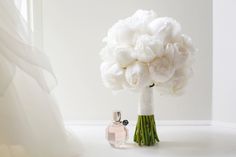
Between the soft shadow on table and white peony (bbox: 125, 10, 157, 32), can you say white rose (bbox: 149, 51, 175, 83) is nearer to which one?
white peony (bbox: 125, 10, 157, 32)

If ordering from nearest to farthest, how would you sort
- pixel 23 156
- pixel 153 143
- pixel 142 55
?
1. pixel 23 156
2. pixel 142 55
3. pixel 153 143

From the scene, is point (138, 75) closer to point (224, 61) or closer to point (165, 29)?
point (165, 29)

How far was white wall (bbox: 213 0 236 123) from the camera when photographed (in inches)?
41.2

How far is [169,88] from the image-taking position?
831 mm

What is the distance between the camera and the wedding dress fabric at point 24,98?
615mm

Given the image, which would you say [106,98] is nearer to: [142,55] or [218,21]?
[142,55]

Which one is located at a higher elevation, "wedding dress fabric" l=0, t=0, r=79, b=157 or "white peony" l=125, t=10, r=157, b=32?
"white peony" l=125, t=10, r=157, b=32

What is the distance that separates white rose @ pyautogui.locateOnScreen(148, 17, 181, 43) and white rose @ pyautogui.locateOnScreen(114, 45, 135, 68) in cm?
8

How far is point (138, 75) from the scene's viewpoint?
0.78 metres

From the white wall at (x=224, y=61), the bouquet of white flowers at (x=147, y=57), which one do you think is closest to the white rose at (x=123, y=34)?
the bouquet of white flowers at (x=147, y=57)

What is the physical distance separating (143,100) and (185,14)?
40 centimetres

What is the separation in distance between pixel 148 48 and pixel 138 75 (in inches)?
2.9

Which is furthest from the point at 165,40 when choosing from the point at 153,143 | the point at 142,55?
the point at 153,143

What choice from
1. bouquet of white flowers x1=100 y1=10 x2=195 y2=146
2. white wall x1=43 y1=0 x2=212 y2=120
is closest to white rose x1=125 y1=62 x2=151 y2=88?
bouquet of white flowers x1=100 y1=10 x2=195 y2=146
